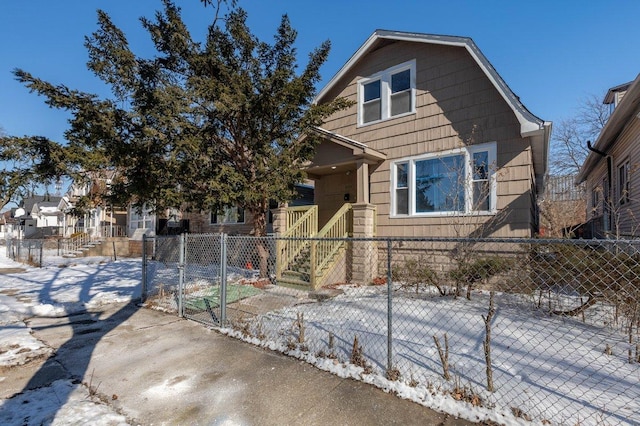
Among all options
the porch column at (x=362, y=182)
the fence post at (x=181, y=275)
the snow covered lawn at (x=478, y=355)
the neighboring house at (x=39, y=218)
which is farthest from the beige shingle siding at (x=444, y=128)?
the neighboring house at (x=39, y=218)

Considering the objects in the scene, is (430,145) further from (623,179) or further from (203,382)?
(203,382)

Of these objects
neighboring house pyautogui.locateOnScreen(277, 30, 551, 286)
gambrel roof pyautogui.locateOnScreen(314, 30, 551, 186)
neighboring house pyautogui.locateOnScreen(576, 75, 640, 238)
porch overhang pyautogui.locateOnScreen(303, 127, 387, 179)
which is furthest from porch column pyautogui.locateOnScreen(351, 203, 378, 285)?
neighboring house pyautogui.locateOnScreen(576, 75, 640, 238)

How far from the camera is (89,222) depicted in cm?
2375

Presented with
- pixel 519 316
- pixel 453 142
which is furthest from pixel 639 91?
pixel 519 316

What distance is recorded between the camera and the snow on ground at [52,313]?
2715 millimetres

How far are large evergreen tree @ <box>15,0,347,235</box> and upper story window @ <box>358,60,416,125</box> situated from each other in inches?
66.1

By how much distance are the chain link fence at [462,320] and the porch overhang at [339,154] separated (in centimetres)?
233

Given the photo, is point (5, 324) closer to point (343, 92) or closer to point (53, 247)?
point (343, 92)

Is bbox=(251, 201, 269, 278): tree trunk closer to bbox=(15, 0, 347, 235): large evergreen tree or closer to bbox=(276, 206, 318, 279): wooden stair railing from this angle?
bbox=(15, 0, 347, 235): large evergreen tree


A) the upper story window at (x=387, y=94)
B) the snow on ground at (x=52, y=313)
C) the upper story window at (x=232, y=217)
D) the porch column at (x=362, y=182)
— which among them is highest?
the upper story window at (x=387, y=94)

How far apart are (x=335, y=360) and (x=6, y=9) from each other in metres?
11.3

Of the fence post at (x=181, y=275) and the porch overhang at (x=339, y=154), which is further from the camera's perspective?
the porch overhang at (x=339, y=154)

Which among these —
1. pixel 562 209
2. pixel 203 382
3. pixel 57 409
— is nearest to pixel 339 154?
pixel 203 382

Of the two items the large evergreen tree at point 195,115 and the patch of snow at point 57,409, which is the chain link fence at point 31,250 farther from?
the patch of snow at point 57,409
